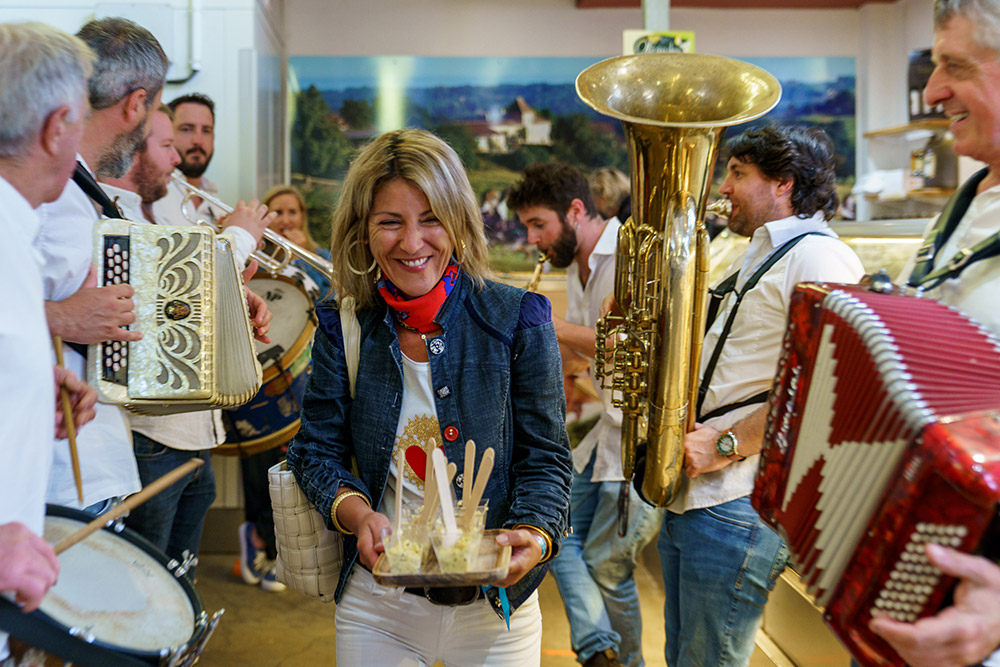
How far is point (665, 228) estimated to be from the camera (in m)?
2.12

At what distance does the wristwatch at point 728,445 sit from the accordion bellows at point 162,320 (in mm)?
1294

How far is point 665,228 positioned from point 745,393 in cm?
48

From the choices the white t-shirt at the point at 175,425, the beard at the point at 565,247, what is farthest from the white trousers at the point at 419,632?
the beard at the point at 565,247

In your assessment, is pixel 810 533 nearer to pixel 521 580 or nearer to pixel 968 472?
pixel 968 472

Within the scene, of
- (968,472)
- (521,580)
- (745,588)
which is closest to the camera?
(968,472)

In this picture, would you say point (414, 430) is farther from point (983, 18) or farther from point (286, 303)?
point (286, 303)

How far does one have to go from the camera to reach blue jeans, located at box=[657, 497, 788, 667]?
214 cm

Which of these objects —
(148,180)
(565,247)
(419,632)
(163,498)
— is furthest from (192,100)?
(419,632)

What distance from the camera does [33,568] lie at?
117 cm

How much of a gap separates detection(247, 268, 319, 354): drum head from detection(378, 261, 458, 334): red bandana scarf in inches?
80.0

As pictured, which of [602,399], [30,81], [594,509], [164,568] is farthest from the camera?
[594,509]

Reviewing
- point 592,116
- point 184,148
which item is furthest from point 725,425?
point 592,116

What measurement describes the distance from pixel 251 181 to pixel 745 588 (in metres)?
3.87

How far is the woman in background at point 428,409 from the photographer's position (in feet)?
5.50
